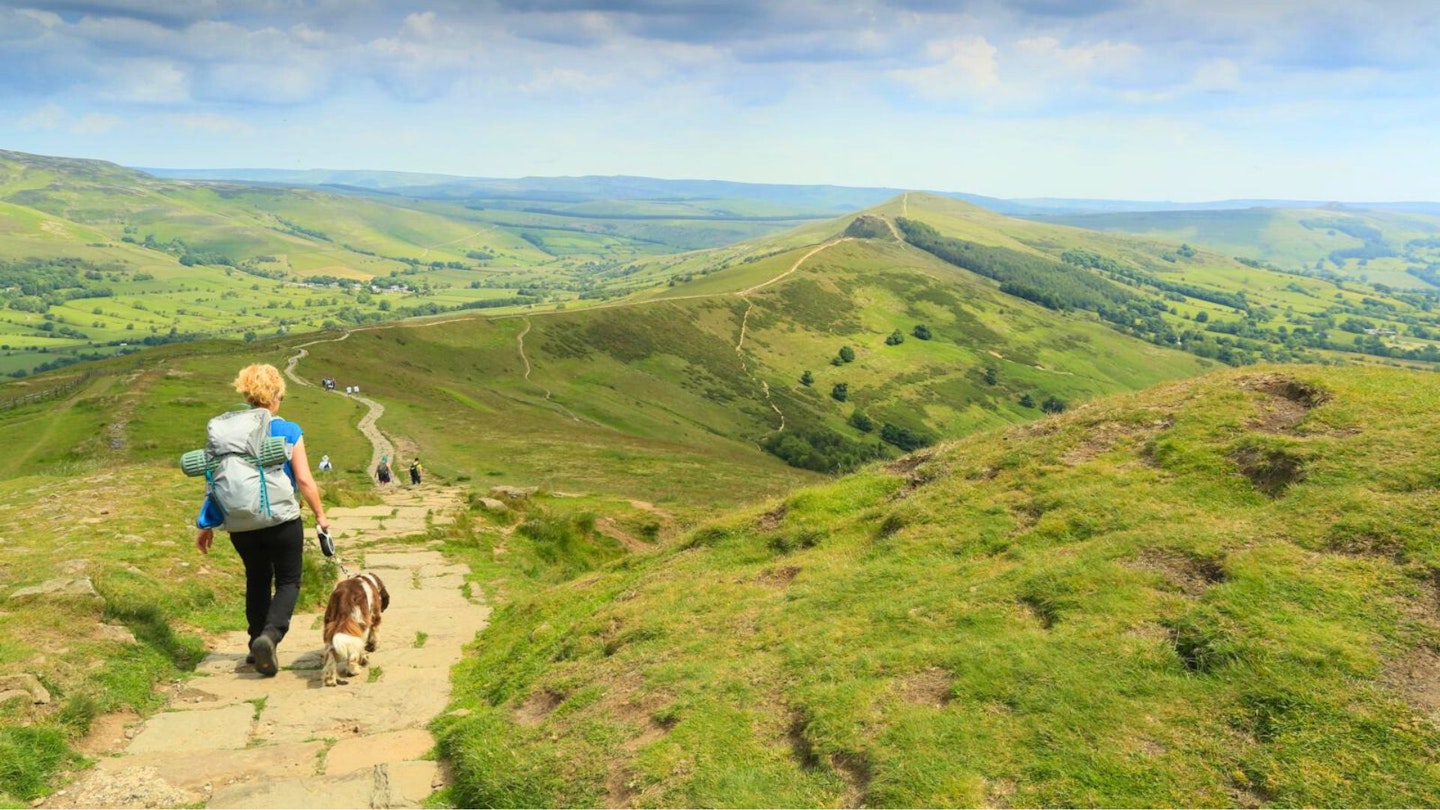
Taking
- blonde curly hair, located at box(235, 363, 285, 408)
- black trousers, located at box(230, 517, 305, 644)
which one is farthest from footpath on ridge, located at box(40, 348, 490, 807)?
blonde curly hair, located at box(235, 363, 285, 408)

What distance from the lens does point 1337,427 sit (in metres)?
13.7

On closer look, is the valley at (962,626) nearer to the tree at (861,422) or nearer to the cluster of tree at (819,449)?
the cluster of tree at (819,449)

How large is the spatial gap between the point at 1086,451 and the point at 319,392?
82657 millimetres

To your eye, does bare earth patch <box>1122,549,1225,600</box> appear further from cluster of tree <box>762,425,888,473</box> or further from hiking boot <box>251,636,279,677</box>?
cluster of tree <box>762,425,888,473</box>

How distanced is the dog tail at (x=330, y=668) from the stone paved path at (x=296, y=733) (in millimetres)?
129

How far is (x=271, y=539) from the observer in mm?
11812

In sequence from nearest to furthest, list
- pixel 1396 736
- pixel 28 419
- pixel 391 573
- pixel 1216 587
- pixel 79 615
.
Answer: pixel 1396 736, pixel 1216 587, pixel 79 615, pixel 391 573, pixel 28 419

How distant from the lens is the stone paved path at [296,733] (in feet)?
28.9

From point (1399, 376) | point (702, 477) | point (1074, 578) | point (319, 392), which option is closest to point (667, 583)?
point (1074, 578)

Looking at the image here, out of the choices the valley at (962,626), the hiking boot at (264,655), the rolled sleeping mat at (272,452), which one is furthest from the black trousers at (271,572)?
the valley at (962,626)

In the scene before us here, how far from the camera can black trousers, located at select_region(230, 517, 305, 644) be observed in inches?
465

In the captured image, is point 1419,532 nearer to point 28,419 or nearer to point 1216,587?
point 1216,587

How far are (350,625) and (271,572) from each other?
1446mm

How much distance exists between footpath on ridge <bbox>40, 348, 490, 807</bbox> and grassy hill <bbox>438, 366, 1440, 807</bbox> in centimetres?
76
